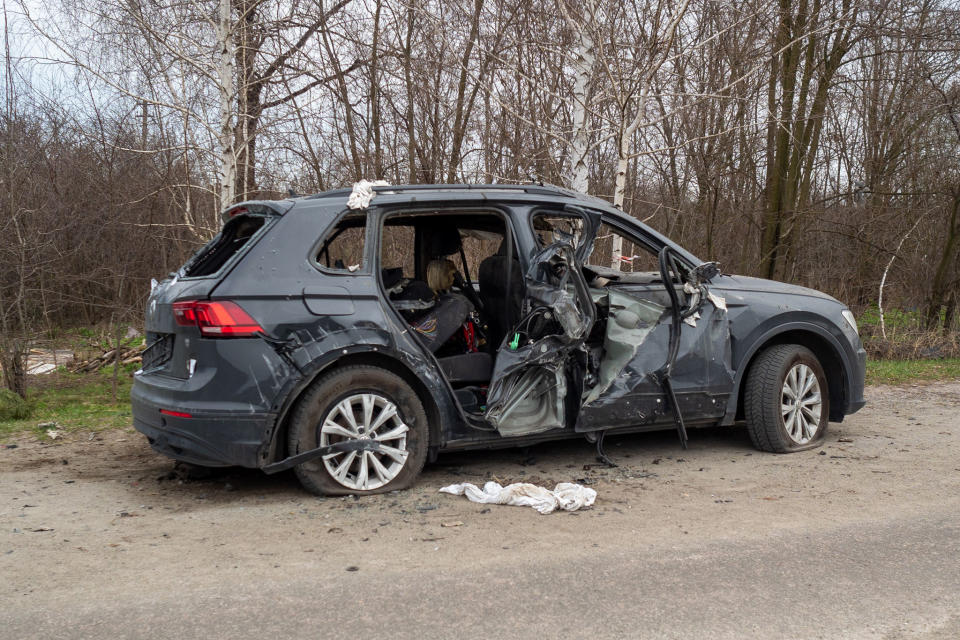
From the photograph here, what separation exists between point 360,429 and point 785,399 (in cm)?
344

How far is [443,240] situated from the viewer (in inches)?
243

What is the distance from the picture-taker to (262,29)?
1049 cm

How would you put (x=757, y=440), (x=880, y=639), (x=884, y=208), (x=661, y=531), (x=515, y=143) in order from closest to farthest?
(x=880, y=639), (x=661, y=531), (x=757, y=440), (x=515, y=143), (x=884, y=208)

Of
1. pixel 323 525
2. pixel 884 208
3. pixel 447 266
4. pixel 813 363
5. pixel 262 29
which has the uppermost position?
pixel 262 29

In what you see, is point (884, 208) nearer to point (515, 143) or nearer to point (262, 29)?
point (515, 143)

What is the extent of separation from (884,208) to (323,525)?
54.1 ft

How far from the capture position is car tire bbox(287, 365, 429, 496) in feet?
15.5

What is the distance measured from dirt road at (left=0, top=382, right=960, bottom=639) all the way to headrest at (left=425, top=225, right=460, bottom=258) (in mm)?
1693

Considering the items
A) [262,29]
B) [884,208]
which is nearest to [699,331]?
[262,29]

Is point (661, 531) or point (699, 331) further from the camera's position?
point (699, 331)

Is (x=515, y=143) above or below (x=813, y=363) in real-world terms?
above

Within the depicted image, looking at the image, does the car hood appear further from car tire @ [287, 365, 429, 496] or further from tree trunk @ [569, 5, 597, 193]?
tree trunk @ [569, 5, 597, 193]

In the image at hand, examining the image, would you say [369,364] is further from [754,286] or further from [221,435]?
[754,286]

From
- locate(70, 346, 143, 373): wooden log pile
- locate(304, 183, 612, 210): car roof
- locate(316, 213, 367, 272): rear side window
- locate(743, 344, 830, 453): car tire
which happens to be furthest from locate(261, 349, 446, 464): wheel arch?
locate(70, 346, 143, 373): wooden log pile
